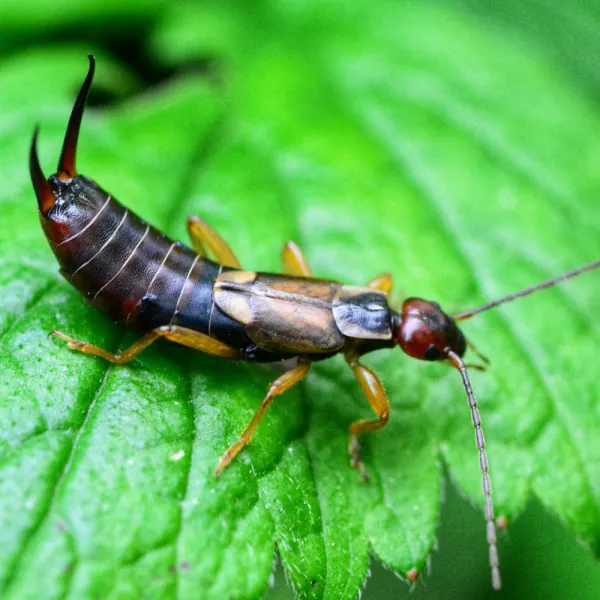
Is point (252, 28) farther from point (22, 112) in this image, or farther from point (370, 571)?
point (370, 571)

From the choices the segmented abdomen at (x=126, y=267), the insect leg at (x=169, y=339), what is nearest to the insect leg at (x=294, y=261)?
the segmented abdomen at (x=126, y=267)

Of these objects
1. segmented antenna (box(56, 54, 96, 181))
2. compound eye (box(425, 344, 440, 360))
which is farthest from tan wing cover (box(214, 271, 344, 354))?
segmented antenna (box(56, 54, 96, 181))

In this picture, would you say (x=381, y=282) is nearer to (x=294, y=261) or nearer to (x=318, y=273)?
(x=318, y=273)

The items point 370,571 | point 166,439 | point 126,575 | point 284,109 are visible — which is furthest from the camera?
point 284,109

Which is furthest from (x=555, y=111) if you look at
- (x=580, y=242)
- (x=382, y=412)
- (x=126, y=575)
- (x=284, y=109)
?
(x=126, y=575)

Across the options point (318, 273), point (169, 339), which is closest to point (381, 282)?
point (318, 273)

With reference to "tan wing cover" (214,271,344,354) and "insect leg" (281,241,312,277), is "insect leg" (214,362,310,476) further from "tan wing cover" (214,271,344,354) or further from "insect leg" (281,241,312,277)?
"insect leg" (281,241,312,277)
